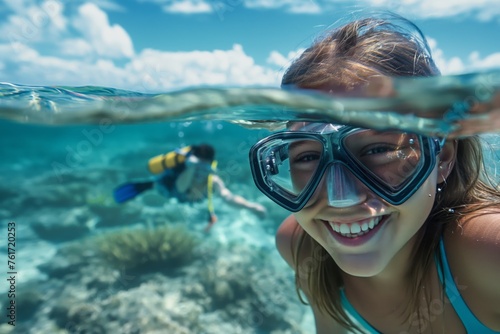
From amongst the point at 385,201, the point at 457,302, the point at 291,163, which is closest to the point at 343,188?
the point at 385,201

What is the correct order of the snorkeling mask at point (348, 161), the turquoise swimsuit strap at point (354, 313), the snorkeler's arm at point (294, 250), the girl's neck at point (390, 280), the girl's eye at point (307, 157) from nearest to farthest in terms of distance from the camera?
the snorkeling mask at point (348, 161) < the girl's eye at point (307, 157) < the girl's neck at point (390, 280) < the turquoise swimsuit strap at point (354, 313) < the snorkeler's arm at point (294, 250)

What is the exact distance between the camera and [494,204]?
3.20 m

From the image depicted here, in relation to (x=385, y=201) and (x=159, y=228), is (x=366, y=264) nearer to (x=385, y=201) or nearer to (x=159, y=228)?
(x=385, y=201)

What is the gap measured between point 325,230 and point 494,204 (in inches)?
61.6

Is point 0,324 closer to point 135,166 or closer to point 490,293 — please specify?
point 490,293

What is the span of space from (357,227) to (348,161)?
1.70 feet

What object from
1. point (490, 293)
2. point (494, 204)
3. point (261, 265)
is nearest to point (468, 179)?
point (494, 204)

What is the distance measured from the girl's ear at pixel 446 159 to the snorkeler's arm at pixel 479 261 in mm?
426

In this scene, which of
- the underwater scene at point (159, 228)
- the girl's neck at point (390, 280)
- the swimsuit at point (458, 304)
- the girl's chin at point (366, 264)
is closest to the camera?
the girl's chin at point (366, 264)

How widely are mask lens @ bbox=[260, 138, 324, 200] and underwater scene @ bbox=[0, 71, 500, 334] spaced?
569 millimetres

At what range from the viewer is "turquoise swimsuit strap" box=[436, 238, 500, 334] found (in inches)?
125

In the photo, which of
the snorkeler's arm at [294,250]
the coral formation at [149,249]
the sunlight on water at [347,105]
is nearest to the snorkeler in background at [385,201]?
the sunlight on water at [347,105]

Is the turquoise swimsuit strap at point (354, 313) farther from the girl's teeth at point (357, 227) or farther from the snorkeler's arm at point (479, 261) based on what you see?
the girl's teeth at point (357, 227)

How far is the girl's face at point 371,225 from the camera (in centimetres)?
273
